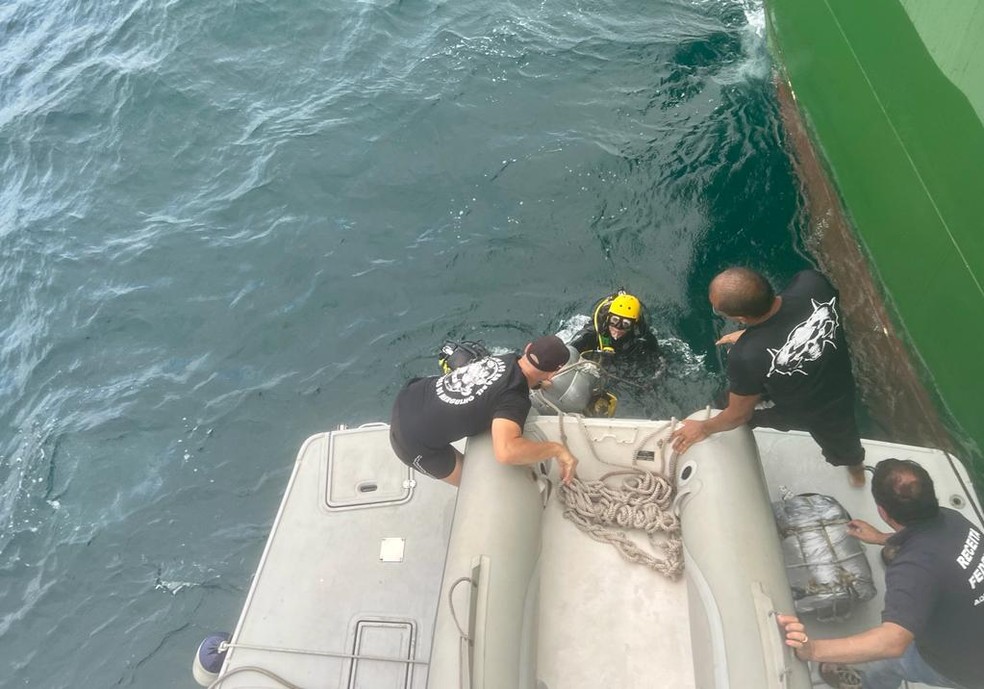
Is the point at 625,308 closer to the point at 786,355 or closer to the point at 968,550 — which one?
the point at 786,355

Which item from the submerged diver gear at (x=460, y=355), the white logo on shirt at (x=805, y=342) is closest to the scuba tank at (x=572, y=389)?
the submerged diver gear at (x=460, y=355)

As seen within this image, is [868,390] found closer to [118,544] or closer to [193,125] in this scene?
[118,544]

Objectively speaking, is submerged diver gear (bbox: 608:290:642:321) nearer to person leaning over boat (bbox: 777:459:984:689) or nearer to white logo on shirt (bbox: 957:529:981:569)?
person leaning over boat (bbox: 777:459:984:689)

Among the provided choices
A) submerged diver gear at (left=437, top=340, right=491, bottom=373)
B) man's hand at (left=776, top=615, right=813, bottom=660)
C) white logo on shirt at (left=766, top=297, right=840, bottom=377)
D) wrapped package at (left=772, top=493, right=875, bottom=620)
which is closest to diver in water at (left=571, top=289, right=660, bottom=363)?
submerged diver gear at (left=437, top=340, right=491, bottom=373)

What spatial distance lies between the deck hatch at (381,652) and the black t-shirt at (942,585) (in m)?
2.46

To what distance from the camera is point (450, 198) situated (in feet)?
25.6

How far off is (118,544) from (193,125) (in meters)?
5.87

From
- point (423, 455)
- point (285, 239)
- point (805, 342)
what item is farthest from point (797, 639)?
point (285, 239)

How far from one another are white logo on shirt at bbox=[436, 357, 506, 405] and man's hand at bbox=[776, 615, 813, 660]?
1.79 m

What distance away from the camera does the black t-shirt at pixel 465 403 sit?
3670mm

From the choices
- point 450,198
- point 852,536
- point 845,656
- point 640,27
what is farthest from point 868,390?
point 640,27

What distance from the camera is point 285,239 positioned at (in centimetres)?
769

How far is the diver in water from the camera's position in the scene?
5461mm

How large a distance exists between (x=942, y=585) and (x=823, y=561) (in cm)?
76
